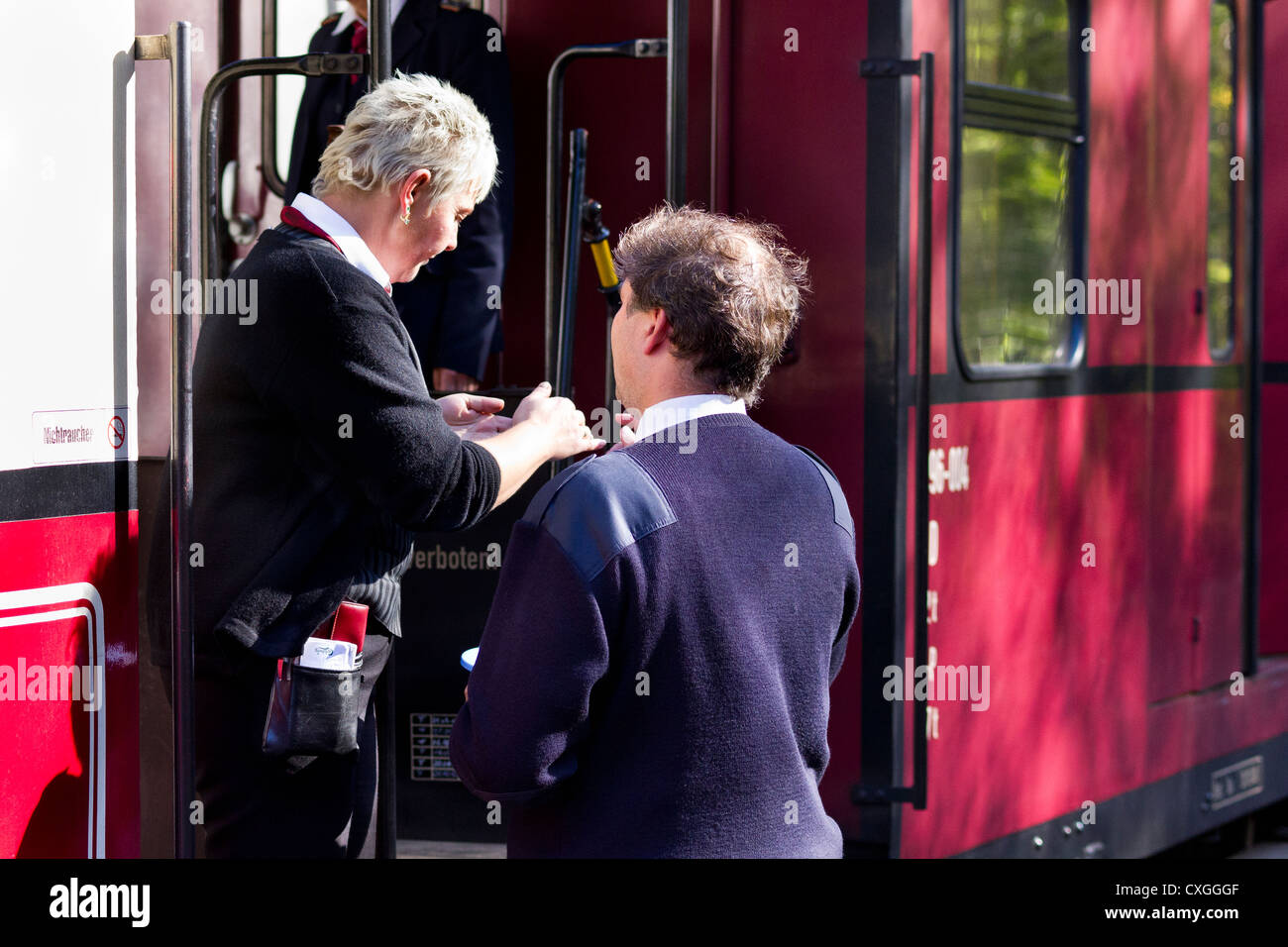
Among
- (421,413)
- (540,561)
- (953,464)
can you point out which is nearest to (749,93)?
(953,464)

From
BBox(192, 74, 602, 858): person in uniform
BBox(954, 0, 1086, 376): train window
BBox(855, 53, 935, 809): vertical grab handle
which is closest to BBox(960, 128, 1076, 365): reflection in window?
BBox(954, 0, 1086, 376): train window

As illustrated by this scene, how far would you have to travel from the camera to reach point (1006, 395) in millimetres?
3582

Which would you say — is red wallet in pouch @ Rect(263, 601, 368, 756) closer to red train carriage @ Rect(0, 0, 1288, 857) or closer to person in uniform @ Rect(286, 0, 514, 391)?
red train carriage @ Rect(0, 0, 1288, 857)

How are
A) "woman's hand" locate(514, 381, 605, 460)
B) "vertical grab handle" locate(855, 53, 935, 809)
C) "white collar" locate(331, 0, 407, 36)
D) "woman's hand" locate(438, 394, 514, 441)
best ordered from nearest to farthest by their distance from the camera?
"woman's hand" locate(514, 381, 605, 460), "woman's hand" locate(438, 394, 514, 441), "vertical grab handle" locate(855, 53, 935, 809), "white collar" locate(331, 0, 407, 36)

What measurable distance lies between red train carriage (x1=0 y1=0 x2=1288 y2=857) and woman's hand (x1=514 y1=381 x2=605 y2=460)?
22.1 inches

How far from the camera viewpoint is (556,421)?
2570 millimetres

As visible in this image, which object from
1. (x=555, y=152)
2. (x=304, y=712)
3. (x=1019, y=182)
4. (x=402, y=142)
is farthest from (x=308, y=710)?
(x=1019, y=182)

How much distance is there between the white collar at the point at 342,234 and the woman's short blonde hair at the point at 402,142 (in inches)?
1.8

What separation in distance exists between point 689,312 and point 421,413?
523 millimetres

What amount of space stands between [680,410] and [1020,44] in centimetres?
196

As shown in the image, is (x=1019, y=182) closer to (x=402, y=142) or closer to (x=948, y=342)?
(x=948, y=342)

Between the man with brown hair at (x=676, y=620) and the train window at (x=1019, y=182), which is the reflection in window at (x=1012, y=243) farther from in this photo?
the man with brown hair at (x=676, y=620)

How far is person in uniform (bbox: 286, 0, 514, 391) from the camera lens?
3.42 metres

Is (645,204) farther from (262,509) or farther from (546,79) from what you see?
(262,509)
